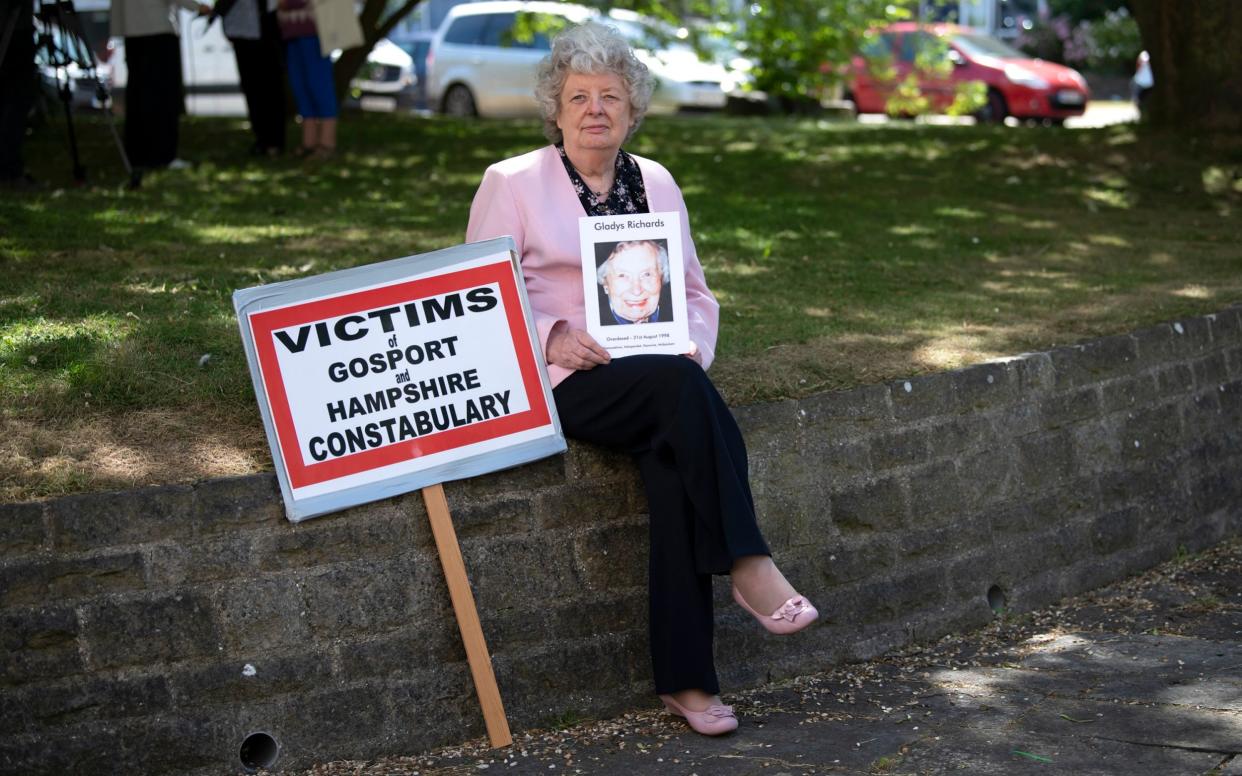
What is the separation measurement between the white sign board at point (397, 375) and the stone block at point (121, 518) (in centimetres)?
29

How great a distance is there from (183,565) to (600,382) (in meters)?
1.30

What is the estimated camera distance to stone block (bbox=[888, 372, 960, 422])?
571cm

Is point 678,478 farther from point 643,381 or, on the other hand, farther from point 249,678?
point 249,678

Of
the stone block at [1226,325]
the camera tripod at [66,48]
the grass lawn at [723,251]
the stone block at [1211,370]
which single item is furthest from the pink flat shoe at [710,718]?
the camera tripod at [66,48]

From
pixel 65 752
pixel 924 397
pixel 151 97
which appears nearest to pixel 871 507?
pixel 924 397

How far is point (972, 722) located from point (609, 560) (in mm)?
1201

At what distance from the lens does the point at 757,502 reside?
17.6ft

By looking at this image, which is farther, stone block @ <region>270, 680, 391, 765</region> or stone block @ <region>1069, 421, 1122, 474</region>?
stone block @ <region>1069, 421, 1122, 474</region>

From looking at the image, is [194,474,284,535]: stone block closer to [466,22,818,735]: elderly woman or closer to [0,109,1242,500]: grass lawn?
[0,109,1242,500]: grass lawn

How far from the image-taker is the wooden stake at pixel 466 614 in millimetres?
4680

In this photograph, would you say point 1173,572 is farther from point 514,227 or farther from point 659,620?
point 514,227

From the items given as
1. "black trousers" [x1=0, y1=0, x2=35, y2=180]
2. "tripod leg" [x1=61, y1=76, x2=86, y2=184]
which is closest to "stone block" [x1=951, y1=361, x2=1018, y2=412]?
"black trousers" [x1=0, y1=0, x2=35, y2=180]

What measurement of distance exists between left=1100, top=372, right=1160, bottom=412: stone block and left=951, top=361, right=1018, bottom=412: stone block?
611mm

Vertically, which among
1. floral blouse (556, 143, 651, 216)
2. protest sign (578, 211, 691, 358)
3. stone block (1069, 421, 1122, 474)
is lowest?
stone block (1069, 421, 1122, 474)
